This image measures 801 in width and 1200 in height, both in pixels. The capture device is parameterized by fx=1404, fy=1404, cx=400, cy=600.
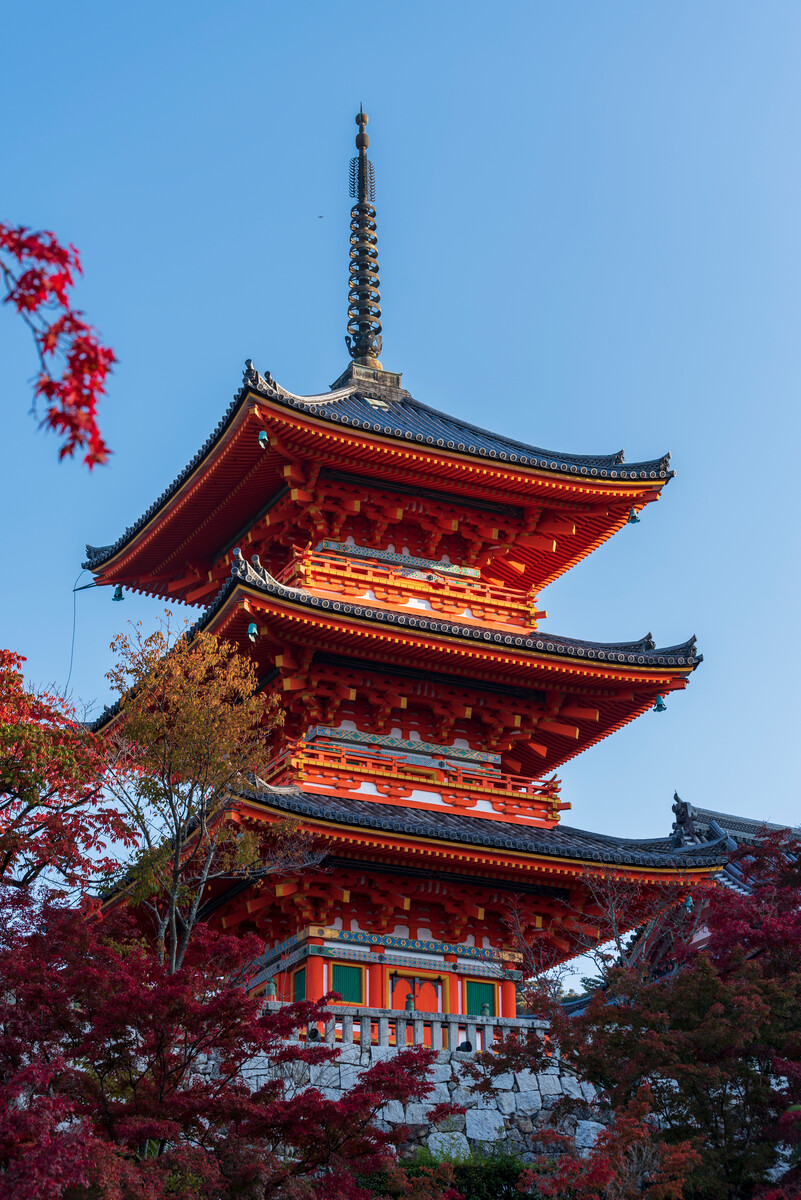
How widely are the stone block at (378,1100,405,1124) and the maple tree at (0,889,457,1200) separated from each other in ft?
6.98

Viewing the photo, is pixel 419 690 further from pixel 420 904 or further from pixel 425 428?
pixel 425 428

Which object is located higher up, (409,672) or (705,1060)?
(409,672)

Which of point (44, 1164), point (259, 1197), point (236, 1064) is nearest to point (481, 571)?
point (236, 1064)

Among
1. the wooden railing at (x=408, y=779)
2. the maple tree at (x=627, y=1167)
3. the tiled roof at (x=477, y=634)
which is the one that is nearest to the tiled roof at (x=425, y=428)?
the tiled roof at (x=477, y=634)

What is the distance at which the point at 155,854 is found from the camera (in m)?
17.1

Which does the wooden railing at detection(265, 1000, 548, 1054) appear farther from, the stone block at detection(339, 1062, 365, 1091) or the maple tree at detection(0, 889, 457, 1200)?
the maple tree at detection(0, 889, 457, 1200)

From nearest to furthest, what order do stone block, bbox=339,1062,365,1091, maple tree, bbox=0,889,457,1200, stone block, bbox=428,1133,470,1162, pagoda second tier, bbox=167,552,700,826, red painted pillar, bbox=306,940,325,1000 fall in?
maple tree, bbox=0,889,457,1200
stone block, bbox=428,1133,470,1162
stone block, bbox=339,1062,365,1091
red painted pillar, bbox=306,940,325,1000
pagoda second tier, bbox=167,552,700,826

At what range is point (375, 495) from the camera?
2556 centimetres

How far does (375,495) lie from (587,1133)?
12169 mm

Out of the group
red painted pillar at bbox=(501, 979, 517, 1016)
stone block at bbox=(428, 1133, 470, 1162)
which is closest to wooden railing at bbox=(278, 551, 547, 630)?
red painted pillar at bbox=(501, 979, 517, 1016)

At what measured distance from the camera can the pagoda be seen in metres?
21.7

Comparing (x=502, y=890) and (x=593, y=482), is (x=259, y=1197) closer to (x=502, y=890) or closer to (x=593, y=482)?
(x=502, y=890)

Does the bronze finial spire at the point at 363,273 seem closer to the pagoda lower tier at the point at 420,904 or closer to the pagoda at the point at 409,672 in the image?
the pagoda at the point at 409,672

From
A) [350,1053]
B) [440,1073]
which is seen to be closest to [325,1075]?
[350,1053]
